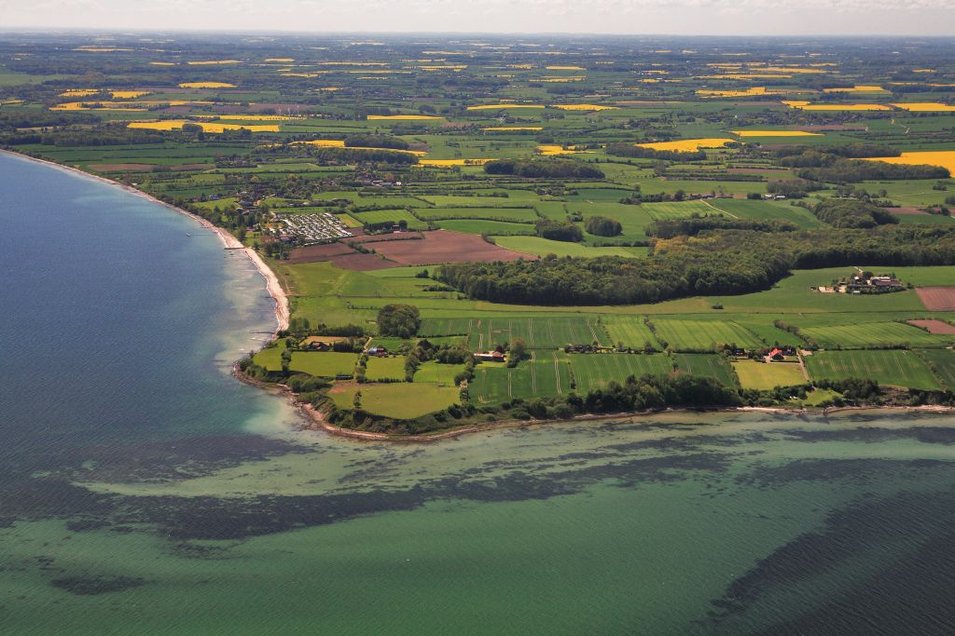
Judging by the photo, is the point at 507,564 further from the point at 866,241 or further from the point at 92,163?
the point at 92,163

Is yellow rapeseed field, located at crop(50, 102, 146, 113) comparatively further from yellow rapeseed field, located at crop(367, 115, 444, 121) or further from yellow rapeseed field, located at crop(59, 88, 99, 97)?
yellow rapeseed field, located at crop(367, 115, 444, 121)

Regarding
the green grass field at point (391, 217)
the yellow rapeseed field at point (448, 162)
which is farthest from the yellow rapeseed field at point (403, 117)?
the green grass field at point (391, 217)

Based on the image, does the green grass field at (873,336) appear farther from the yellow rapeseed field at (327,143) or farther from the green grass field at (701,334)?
the yellow rapeseed field at (327,143)

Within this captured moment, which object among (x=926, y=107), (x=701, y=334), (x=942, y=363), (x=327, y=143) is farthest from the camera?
(x=926, y=107)

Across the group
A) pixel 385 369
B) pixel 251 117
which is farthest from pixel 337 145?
pixel 385 369

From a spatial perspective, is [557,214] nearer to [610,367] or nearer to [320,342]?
[610,367]

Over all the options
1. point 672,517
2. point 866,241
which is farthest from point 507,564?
point 866,241

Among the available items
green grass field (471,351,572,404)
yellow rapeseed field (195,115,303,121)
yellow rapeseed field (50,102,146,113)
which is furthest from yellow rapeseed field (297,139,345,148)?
green grass field (471,351,572,404)
